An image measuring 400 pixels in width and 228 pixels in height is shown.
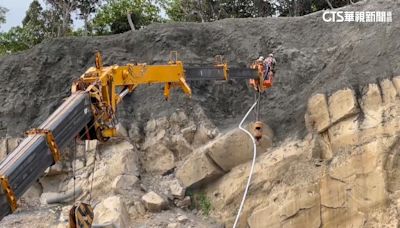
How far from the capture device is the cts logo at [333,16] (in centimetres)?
1452

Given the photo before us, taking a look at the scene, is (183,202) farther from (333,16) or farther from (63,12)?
(63,12)

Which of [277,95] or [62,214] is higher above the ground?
[277,95]

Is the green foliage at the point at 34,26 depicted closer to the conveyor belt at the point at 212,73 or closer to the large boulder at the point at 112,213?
the large boulder at the point at 112,213

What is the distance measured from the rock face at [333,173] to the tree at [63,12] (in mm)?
14652

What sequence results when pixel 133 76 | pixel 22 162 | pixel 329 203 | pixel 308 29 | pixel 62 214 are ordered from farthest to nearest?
pixel 308 29, pixel 62 214, pixel 329 203, pixel 133 76, pixel 22 162

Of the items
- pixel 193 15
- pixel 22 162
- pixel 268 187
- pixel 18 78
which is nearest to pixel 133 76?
pixel 22 162

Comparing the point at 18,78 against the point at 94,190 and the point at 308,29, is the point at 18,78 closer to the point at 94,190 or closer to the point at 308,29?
the point at 94,190

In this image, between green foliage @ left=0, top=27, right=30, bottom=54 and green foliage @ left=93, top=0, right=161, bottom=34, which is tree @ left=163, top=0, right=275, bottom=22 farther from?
green foliage @ left=0, top=27, right=30, bottom=54

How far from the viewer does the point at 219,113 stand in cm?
1419

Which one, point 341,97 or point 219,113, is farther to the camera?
point 219,113

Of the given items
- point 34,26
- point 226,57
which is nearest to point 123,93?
point 226,57

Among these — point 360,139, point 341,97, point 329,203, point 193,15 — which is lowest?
point 329,203

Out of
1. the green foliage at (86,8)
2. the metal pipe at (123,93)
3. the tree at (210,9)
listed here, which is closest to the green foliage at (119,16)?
the green foliage at (86,8)

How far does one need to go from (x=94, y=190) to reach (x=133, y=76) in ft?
16.5
